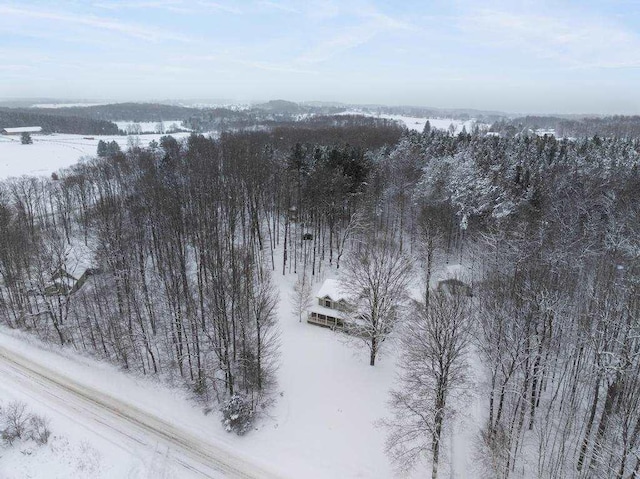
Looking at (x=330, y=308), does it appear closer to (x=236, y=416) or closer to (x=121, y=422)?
(x=236, y=416)

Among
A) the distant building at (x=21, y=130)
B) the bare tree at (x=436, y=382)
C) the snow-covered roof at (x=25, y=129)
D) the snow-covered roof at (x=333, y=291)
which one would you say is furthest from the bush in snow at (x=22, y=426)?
the snow-covered roof at (x=25, y=129)

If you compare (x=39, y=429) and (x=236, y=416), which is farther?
(x=39, y=429)

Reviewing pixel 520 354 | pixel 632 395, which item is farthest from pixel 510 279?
pixel 632 395

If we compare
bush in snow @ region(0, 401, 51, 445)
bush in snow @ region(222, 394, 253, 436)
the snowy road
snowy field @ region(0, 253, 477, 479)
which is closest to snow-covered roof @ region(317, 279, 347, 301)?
snowy field @ region(0, 253, 477, 479)

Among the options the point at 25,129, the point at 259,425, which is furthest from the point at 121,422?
the point at 25,129

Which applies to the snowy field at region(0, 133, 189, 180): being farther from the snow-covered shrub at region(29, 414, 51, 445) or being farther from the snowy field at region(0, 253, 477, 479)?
the snow-covered shrub at region(29, 414, 51, 445)
